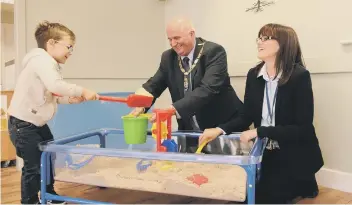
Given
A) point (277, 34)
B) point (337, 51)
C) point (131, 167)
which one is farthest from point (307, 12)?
point (131, 167)

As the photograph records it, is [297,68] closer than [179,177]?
No

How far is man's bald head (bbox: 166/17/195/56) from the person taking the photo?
1637 mm

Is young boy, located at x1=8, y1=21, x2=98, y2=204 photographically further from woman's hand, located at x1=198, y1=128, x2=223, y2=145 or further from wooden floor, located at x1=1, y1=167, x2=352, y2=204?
woman's hand, located at x1=198, y1=128, x2=223, y2=145

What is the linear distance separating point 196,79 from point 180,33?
9.2 inches

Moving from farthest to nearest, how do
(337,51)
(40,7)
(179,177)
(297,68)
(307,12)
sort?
(40,7) < (307,12) < (337,51) < (297,68) < (179,177)

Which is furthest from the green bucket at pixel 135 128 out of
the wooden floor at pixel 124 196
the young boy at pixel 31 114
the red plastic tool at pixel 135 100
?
the wooden floor at pixel 124 196

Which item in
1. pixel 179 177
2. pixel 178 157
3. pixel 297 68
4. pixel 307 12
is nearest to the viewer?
pixel 178 157

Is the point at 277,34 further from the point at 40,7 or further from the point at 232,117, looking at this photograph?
the point at 40,7

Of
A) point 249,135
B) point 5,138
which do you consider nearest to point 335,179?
point 249,135

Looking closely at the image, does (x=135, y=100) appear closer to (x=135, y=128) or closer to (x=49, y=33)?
(x=135, y=128)

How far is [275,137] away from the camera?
139 cm

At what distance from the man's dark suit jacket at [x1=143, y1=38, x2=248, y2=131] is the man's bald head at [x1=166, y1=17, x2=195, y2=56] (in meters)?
0.09

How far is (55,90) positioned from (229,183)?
0.76 m

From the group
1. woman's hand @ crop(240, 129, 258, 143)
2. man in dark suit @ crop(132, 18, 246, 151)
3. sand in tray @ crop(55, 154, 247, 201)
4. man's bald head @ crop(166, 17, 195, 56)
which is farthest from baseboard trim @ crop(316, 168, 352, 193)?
man's bald head @ crop(166, 17, 195, 56)
